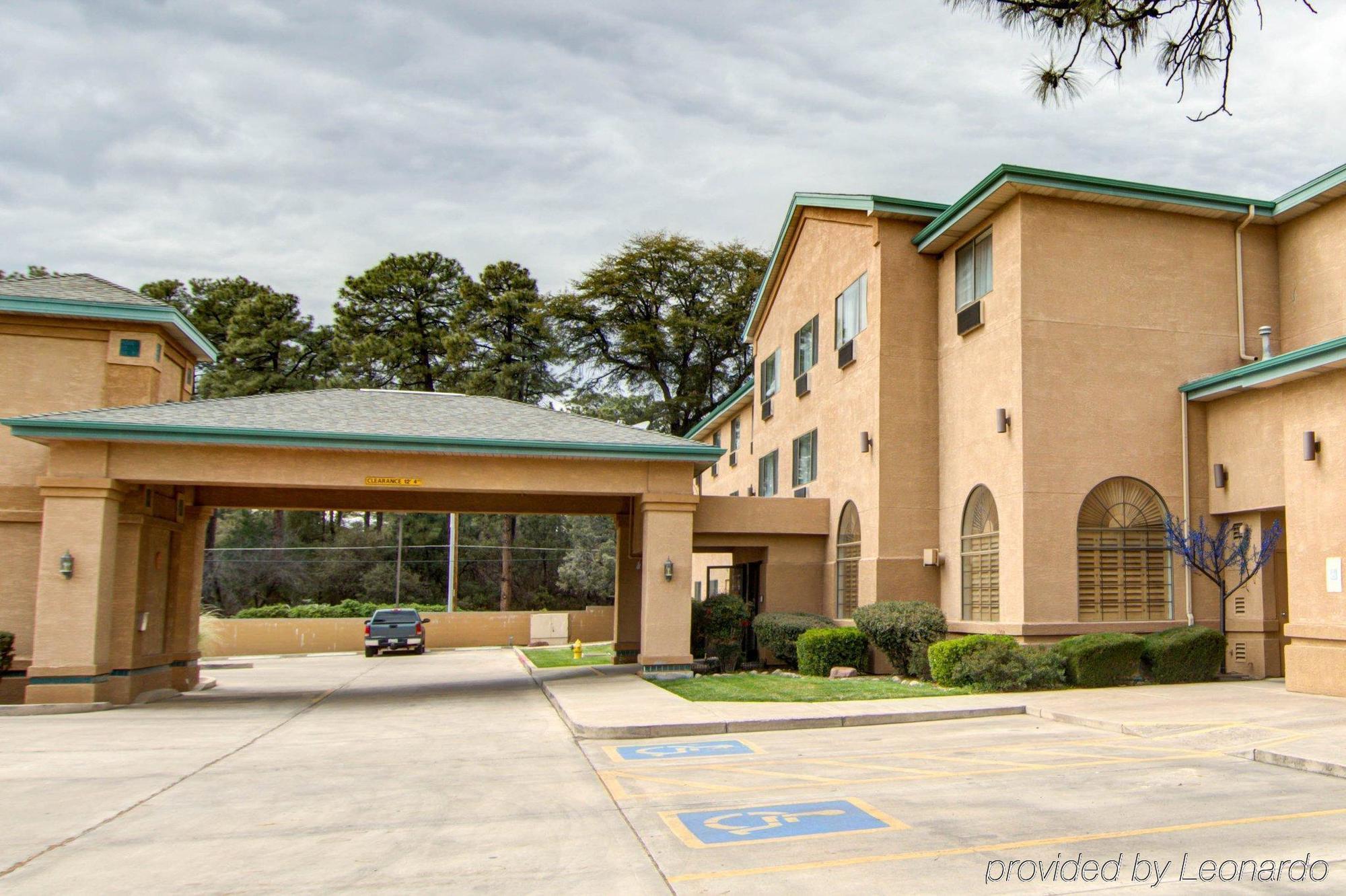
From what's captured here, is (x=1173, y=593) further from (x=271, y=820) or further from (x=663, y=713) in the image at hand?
(x=271, y=820)

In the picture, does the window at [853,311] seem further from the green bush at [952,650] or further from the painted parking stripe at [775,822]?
the painted parking stripe at [775,822]

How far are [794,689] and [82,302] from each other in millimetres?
15184

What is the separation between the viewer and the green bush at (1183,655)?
17.2m


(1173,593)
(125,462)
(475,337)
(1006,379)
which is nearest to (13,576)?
(125,462)

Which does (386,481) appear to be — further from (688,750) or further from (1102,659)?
(1102,659)

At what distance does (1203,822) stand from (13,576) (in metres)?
19.9

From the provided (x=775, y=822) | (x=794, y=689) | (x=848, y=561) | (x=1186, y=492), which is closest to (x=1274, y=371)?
(x=1186, y=492)

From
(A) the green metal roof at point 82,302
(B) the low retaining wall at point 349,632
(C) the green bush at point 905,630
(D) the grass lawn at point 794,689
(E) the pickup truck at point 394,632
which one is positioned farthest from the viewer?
(B) the low retaining wall at point 349,632

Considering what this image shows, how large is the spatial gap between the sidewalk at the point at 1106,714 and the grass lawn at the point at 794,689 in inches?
18.6

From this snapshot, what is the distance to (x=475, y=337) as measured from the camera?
55906 millimetres

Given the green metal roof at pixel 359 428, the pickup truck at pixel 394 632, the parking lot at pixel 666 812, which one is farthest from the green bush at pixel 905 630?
the pickup truck at pixel 394 632

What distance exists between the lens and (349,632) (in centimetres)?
4372

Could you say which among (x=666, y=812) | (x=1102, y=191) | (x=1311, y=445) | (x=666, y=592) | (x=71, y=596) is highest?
(x=1102, y=191)

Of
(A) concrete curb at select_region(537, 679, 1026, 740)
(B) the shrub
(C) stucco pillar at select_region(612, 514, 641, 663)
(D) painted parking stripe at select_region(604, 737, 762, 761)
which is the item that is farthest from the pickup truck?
(D) painted parking stripe at select_region(604, 737, 762, 761)
